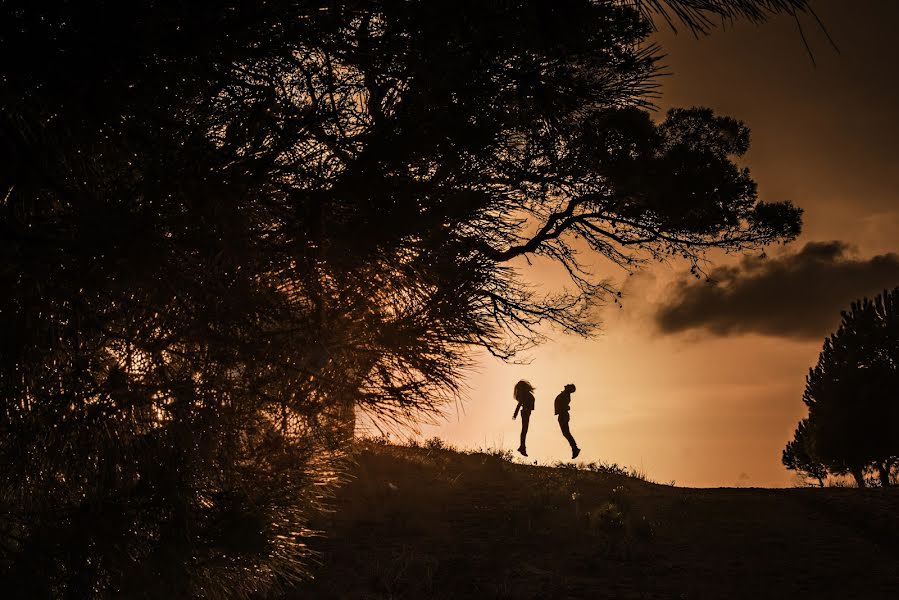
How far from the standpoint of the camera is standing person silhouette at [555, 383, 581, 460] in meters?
15.1

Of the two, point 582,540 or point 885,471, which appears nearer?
point 582,540

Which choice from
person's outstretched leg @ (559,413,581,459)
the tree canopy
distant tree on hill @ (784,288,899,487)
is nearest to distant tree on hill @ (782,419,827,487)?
distant tree on hill @ (784,288,899,487)

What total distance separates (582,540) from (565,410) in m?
7.21

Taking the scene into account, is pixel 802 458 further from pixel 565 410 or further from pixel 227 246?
pixel 227 246

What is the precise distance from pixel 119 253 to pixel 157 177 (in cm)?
39

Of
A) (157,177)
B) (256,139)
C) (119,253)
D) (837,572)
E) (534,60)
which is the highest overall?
(534,60)

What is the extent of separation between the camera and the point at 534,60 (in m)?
4.34

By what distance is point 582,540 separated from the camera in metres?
8.01

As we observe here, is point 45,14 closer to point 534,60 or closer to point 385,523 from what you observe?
point 534,60

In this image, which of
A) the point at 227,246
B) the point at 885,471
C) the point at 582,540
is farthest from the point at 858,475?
the point at 227,246

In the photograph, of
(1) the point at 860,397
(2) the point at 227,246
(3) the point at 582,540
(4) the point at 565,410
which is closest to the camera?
(2) the point at 227,246

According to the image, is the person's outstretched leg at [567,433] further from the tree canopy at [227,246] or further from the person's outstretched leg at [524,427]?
the tree canopy at [227,246]

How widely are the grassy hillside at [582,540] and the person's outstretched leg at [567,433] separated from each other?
4.21 m

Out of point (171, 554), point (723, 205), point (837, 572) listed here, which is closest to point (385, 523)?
point (171, 554)
